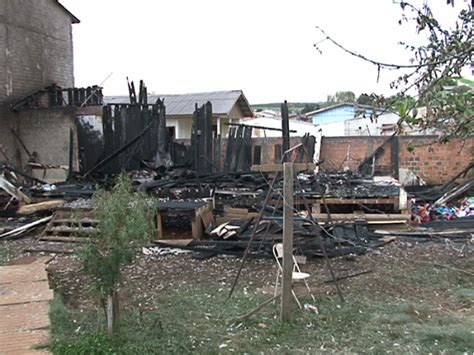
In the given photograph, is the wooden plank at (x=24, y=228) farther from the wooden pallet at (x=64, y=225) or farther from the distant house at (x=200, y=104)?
the distant house at (x=200, y=104)

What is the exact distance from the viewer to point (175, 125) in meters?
24.2

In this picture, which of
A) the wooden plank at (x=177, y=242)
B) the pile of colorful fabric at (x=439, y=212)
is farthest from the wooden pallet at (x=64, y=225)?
the pile of colorful fabric at (x=439, y=212)

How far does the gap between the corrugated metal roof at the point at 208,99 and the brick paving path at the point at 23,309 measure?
17288 millimetres

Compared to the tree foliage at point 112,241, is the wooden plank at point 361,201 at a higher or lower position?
lower

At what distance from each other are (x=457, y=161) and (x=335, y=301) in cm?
935

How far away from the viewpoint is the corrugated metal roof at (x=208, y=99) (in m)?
23.2

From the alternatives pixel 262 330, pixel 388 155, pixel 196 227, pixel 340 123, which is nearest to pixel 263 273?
pixel 262 330

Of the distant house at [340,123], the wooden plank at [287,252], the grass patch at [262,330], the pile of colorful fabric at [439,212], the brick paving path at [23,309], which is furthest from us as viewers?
the distant house at [340,123]

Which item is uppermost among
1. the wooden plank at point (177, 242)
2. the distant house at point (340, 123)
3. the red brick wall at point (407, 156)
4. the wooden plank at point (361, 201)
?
the distant house at point (340, 123)

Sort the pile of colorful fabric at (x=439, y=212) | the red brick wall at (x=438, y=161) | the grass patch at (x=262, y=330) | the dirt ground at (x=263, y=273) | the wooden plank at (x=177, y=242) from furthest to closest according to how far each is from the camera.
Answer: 1. the red brick wall at (x=438, y=161)
2. the pile of colorful fabric at (x=439, y=212)
3. the wooden plank at (x=177, y=242)
4. the dirt ground at (x=263, y=273)
5. the grass patch at (x=262, y=330)

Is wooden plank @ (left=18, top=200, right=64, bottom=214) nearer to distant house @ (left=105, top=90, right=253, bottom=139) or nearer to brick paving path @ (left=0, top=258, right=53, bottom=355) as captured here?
brick paving path @ (left=0, top=258, right=53, bottom=355)

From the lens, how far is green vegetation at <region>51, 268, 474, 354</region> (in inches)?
157

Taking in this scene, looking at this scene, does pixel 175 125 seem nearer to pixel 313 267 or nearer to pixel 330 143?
pixel 330 143

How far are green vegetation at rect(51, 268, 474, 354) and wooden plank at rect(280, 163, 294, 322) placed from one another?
0.17m
